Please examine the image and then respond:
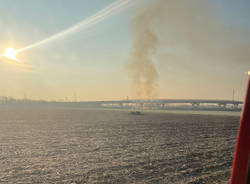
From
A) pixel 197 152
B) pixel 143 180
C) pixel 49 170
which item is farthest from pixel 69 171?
pixel 197 152

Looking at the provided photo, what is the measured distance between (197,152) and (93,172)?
6282 millimetres

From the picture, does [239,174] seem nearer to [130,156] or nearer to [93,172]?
[93,172]

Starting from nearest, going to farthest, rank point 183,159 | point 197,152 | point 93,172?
point 93,172, point 183,159, point 197,152

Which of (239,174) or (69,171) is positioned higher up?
(239,174)

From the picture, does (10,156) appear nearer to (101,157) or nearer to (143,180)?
(101,157)

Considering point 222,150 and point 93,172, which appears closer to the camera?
point 93,172

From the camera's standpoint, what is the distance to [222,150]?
37.7ft

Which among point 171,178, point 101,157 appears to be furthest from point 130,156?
point 171,178

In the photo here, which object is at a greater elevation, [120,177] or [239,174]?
[239,174]

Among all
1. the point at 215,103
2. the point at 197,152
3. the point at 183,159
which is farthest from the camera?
the point at 215,103

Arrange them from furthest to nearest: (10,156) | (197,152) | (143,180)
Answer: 1. (197,152)
2. (10,156)
3. (143,180)

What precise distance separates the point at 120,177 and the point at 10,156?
21.9ft

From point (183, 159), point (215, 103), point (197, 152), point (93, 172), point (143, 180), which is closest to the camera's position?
point (143, 180)

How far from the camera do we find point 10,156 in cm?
1020
